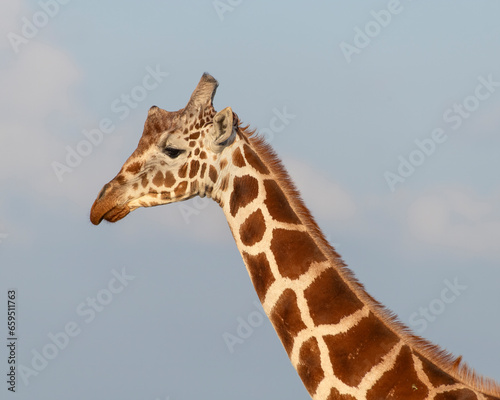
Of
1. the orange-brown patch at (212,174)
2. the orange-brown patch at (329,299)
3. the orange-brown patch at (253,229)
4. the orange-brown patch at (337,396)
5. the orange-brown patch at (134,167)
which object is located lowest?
the orange-brown patch at (337,396)

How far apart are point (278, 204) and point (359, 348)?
1.93 m

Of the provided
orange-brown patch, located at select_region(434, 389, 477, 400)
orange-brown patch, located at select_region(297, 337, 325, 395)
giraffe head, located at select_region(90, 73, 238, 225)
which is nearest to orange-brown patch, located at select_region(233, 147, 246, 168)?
giraffe head, located at select_region(90, 73, 238, 225)

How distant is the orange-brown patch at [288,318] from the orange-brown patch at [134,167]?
2470 millimetres

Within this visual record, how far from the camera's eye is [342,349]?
7332 millimetres

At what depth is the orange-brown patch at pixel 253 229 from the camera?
787 cm

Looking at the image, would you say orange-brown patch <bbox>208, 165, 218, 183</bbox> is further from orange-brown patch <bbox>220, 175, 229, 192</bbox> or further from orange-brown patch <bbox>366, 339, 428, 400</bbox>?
orange-brown patch <bbox>366, 339, 428, 400</bbox>

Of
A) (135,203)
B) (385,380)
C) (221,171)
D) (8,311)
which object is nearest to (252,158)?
(221,171)

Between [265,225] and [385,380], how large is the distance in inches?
87.2

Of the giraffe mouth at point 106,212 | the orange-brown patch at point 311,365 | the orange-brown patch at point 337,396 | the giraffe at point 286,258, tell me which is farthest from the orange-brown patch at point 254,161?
the orange-brown patch at point 337,396

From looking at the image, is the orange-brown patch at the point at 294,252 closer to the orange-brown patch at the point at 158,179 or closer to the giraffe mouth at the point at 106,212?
the orange-brown patch at the point at 158,179

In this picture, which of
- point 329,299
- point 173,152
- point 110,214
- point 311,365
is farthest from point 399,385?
point 110,214

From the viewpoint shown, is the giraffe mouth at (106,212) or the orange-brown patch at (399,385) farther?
the giraffe mouth at (106,212)

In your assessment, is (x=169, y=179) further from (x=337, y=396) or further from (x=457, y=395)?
(x=457, y=395)

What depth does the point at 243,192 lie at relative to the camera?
8023mm
